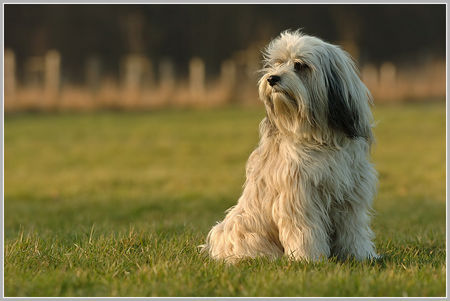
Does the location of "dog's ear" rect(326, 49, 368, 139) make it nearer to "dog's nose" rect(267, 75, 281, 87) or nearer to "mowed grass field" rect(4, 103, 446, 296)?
"dog's nose" rect(267, 75, 281, 87)

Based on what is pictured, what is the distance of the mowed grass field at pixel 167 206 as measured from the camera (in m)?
4.89

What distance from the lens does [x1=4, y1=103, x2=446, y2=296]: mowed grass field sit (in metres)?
4.89

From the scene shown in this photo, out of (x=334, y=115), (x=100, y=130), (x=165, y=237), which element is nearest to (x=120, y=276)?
(x=165, y=237)

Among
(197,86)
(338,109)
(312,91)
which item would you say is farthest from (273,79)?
(197,86)

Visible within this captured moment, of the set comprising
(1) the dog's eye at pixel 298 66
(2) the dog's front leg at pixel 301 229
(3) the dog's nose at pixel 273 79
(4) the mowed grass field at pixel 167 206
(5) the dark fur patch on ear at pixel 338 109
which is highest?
(1) the dog's eye at pixel 298 66

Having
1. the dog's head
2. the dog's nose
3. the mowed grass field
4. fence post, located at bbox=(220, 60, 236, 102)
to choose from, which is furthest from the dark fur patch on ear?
fence post, located at bbox=(220, 60, 236, 102)

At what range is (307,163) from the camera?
553 centimetres

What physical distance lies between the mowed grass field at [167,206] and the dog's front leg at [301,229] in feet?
0.61

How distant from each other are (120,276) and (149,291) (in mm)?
495

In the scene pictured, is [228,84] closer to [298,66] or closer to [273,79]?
[298,66]

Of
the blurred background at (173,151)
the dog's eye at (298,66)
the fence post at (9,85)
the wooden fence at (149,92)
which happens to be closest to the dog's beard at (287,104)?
the dog's eye at (298,66)

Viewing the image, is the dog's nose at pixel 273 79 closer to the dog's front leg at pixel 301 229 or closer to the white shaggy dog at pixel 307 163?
the white shaggy dog at pixel 307 163

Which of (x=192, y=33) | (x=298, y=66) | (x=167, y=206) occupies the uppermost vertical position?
(x=192, y=33)

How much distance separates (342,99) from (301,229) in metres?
1.04
